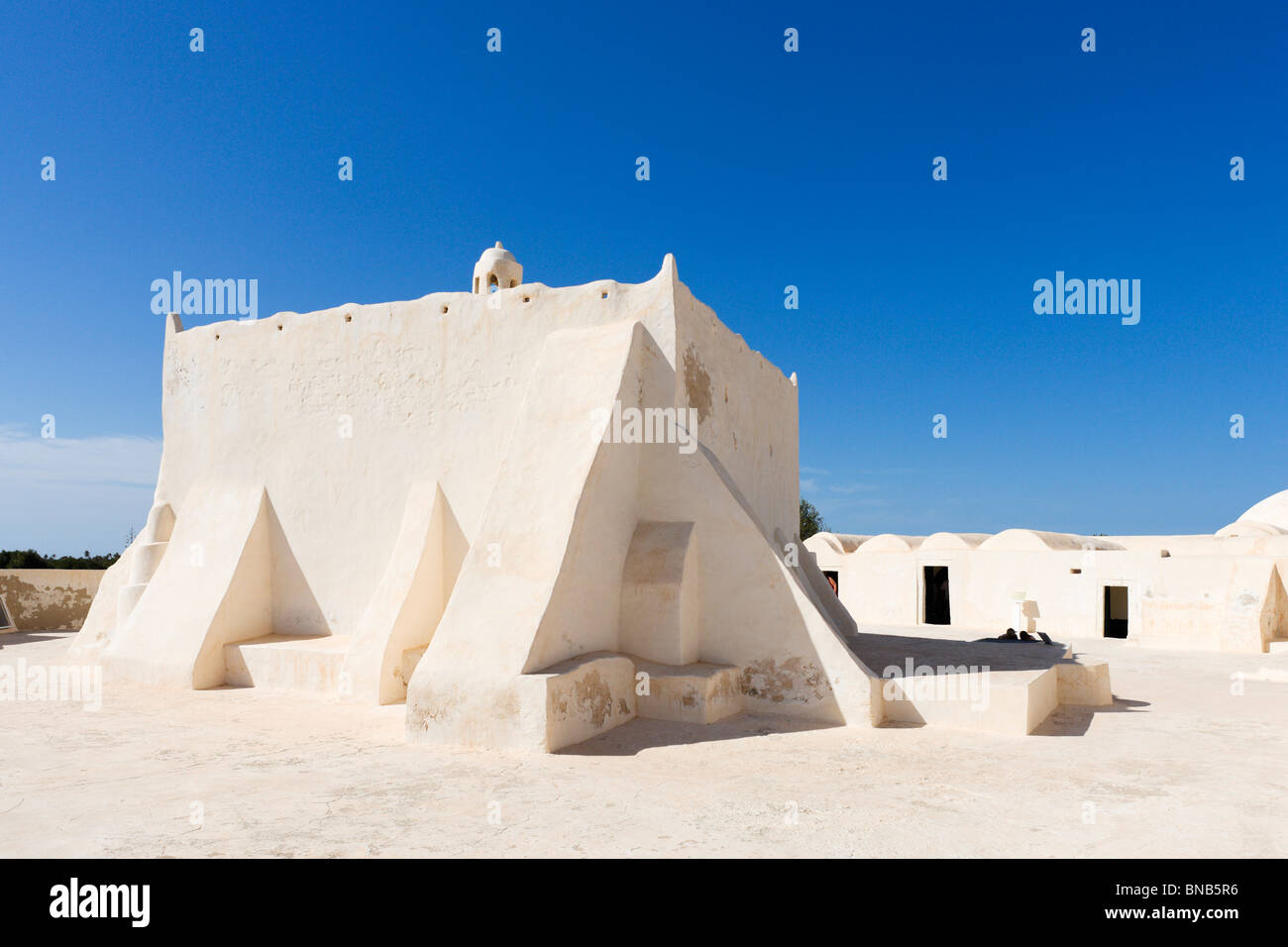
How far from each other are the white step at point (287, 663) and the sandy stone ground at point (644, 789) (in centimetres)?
79

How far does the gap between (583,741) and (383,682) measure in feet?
9.38

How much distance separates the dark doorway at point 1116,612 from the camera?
20453 mm

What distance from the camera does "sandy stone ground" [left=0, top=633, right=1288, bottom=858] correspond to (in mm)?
4074

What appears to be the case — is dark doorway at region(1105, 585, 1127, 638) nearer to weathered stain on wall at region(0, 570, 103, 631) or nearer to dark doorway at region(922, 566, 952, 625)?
dark doorway at region(922, 566, 952, 625)

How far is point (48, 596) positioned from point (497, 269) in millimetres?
13411

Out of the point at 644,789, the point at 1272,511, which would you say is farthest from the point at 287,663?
the point at 1272,511

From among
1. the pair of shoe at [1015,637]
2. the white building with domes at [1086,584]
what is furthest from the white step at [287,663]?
the white building with domes at [1086,584]

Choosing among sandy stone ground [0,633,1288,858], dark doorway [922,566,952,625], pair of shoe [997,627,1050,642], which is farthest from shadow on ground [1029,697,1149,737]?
dark doorway [922,566,952,625]

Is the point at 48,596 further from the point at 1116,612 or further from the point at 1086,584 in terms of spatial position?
the point at 1116,612

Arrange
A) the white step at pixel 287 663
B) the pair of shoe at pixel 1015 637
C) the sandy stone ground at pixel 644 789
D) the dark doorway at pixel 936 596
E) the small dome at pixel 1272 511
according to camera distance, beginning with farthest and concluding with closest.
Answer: the small dome at pixel 1272 511, the dark doorway at pixel 936 596, the pair of shoe at pixel 1015 637, the white step at pixel 287 663, the sandy stone ground at pixel 644 789

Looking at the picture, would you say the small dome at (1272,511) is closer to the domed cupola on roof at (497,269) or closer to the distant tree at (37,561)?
the domed cupola on roof at (497,269)

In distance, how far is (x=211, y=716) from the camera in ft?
24.8

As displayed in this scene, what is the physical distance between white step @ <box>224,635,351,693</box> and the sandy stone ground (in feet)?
2.60
